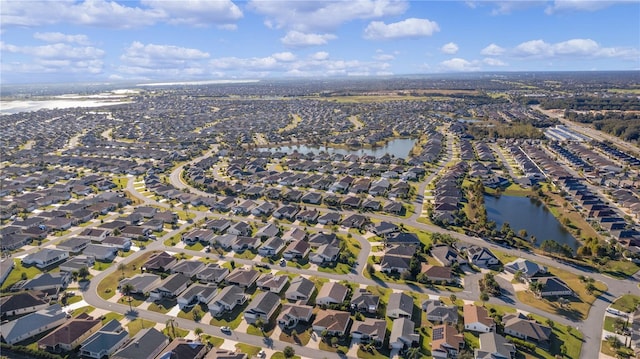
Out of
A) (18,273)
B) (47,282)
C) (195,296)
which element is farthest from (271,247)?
(18,273)

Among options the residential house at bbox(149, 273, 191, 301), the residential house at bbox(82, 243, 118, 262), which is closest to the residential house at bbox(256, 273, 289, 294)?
the residential house at bbox(149, 273, 191, 301)

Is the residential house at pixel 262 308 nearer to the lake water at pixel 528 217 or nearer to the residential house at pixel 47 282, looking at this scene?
the residential house at pixel 47 282

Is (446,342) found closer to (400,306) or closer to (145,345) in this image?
(400,306)

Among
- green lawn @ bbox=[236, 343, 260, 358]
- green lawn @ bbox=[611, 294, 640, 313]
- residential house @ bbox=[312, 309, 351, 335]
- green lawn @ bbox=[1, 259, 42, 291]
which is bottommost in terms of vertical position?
green lawn @ bbox=[611, 294, 640, 313]

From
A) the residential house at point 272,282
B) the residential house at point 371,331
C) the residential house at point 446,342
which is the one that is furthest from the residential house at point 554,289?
the residential house at point 272,282

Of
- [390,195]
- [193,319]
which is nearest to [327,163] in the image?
[390,195]

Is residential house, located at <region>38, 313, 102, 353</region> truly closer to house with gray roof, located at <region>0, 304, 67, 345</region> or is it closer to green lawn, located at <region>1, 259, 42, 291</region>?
house with gray roof, located at <region>0, 304, 67, 345</region>
